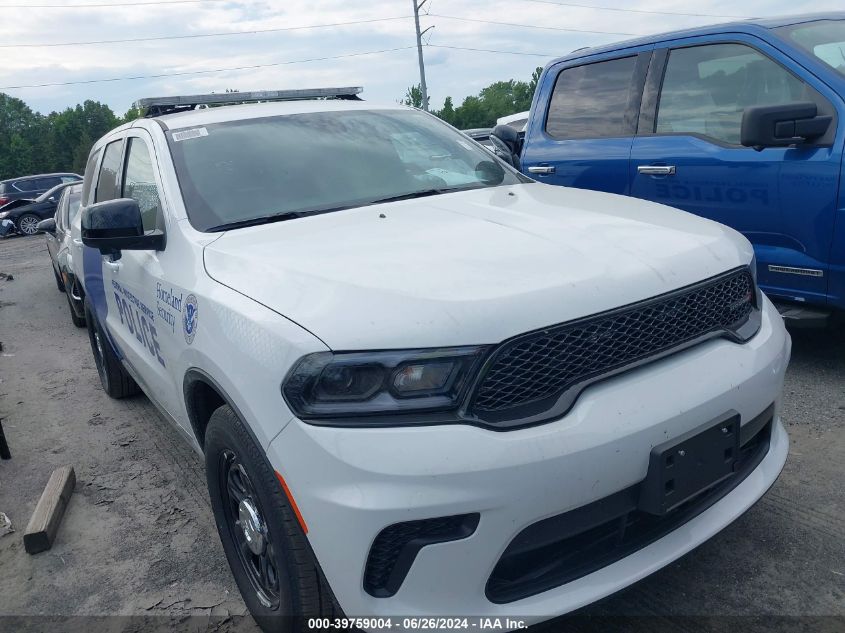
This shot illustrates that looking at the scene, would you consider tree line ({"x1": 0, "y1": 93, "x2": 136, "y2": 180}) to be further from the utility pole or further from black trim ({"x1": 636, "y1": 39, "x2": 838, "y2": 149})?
black trim ({"x1": 636, "y1": 39, "x2": 838, "y2": 149})

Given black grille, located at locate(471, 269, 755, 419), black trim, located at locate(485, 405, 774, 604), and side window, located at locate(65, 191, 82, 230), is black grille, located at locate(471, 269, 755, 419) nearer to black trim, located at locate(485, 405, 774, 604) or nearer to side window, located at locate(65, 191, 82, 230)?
black trim, located at locate(485, 405, 774, 604)

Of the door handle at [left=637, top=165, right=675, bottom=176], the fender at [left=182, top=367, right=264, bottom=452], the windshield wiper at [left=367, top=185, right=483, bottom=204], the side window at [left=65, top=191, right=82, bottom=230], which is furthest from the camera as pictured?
the side window at [left=65, top=191, right=82, bottom=230]

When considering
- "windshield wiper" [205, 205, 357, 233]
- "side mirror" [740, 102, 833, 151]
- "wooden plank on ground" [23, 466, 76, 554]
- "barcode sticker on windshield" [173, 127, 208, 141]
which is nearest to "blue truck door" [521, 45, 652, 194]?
"side mirror" [740, 102, 833, 151]

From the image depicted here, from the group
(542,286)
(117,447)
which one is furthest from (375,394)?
(117,447)

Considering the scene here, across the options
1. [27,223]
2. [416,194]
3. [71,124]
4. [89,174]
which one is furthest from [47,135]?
[416,194]

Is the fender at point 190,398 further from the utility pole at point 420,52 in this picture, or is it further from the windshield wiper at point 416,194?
the utility pole at point 420,52

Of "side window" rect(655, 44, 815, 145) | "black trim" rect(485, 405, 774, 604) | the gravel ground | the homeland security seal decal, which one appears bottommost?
the gravel ground

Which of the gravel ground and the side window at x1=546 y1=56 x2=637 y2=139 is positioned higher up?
the side window at x1=546 y1=56 x2=637 y2=139

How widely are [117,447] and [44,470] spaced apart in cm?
39

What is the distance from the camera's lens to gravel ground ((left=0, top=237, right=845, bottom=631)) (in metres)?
2.40

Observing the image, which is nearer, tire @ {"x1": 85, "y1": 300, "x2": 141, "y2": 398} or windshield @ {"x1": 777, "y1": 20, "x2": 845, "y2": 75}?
windshield @ {"x1": 777, "y1": 20, "x2": 845, "y2": 75}

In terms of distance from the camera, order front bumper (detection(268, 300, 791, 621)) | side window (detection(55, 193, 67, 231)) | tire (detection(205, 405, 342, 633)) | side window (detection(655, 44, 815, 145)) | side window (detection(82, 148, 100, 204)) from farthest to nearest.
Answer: side window (detection(55, 193, 67, 231))
side window (detection(82, 148, 100, 204))
side window (detection(655, 44, 815, 145))
tire (detection(205, 405, 342, 633))
front bumper (detection(268, 300, 791, 621))

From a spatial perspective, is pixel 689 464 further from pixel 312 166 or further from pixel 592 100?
pixel 592 100

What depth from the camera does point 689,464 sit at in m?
1.94
